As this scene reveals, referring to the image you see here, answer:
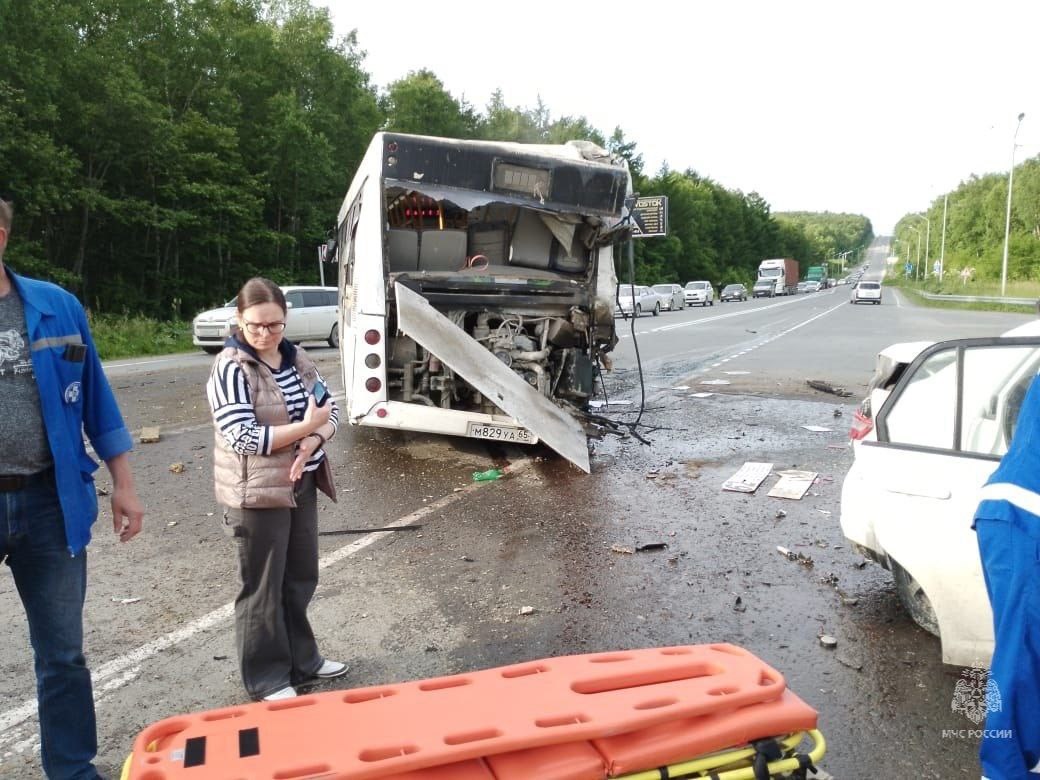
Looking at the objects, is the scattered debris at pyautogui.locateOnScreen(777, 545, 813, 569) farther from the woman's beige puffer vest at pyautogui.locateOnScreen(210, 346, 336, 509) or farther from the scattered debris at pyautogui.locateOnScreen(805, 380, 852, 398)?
the scattered debris at pyautogui.locateOnScreen(805, 380, 852, 398)

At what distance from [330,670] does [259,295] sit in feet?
5.60

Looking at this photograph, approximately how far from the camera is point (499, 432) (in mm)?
7359

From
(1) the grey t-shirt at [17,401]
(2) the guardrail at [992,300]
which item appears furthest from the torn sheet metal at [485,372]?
(2) the guardrail at [992,300]

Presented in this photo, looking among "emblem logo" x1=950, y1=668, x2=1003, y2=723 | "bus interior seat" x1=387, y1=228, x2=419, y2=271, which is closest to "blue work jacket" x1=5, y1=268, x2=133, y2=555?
"emblem logo" x1=950, y1=668, x2=1003, y2=723

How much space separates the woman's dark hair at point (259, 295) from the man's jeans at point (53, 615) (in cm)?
95

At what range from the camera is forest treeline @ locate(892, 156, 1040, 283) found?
74312 mm

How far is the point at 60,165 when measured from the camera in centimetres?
2323

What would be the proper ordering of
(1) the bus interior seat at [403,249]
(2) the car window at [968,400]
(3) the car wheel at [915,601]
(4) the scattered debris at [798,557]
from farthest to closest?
(1) the bus interior seat at [403,249] < (4) the scattered debris at [798,557] < (3) the car wheel at [915,601] < (2) the car window at [968,400]

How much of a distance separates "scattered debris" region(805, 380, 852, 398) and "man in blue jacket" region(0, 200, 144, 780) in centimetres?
1095

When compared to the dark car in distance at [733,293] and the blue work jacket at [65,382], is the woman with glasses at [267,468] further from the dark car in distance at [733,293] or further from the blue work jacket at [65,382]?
the dark car in distance at [733,293]

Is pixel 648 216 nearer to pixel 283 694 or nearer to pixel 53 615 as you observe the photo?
pixel 283 694

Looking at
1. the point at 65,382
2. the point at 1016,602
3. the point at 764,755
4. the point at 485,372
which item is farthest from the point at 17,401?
the point at 485,372

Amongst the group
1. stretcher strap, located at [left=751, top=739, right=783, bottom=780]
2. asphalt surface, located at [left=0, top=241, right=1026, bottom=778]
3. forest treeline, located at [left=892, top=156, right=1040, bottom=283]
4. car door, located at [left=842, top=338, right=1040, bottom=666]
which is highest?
forest treeline, located at [left=892, top=156, right=1040, bottom=283]

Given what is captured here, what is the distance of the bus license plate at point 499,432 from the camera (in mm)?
7316
